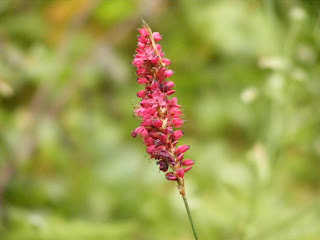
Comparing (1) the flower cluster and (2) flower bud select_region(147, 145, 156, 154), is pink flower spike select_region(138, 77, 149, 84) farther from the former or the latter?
(2) flower bud select_region(147, 145, 156, 154)

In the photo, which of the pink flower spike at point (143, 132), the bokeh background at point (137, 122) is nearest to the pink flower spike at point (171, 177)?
the pink flower spike at point (143, 132)

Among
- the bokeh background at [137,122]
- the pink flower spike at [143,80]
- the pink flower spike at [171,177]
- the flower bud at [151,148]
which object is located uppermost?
the bokeh background at [137,122]

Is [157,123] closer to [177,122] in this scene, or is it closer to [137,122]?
[177,122]

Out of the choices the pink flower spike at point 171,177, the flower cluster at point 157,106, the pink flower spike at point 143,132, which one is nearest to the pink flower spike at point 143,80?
the flower cluster at point 157,106

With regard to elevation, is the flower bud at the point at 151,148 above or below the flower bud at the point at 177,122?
below

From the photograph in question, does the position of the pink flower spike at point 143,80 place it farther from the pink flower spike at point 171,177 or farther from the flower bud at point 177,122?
the pink flower spike at point 171,177

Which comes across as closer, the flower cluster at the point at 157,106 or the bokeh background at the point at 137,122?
the flower cluster at the point at 157,106

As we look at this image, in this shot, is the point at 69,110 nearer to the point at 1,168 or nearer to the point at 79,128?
the point at 79,128
